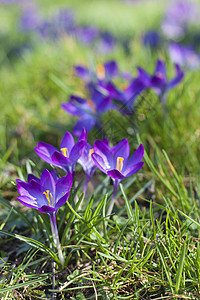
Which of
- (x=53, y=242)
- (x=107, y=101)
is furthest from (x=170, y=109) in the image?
(x=53, y=242)

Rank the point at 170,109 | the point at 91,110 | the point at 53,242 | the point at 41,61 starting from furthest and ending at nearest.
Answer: the point at 41,61 < the point at 170,109 < the point at 91,110 < the point at 53,242

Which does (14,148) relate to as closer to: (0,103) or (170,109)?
(0,103)

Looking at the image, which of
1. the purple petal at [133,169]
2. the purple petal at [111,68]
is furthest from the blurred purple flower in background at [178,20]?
the purple petal at [133,169]

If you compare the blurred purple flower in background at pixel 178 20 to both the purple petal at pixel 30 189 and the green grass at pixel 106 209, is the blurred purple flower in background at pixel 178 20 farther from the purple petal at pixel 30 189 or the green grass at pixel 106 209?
the purple petal at pixel 30 189

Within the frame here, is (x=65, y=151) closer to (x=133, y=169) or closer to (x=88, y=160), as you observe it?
(x=88, y=160)

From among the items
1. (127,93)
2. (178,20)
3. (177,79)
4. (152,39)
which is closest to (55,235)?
(127,93)

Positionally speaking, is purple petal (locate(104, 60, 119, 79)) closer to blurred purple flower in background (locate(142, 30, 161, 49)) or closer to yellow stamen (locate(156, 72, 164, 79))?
yellow stamen (locate(156, 72, 164, 79))

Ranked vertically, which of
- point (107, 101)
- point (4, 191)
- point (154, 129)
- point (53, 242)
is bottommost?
point (4, 191)
